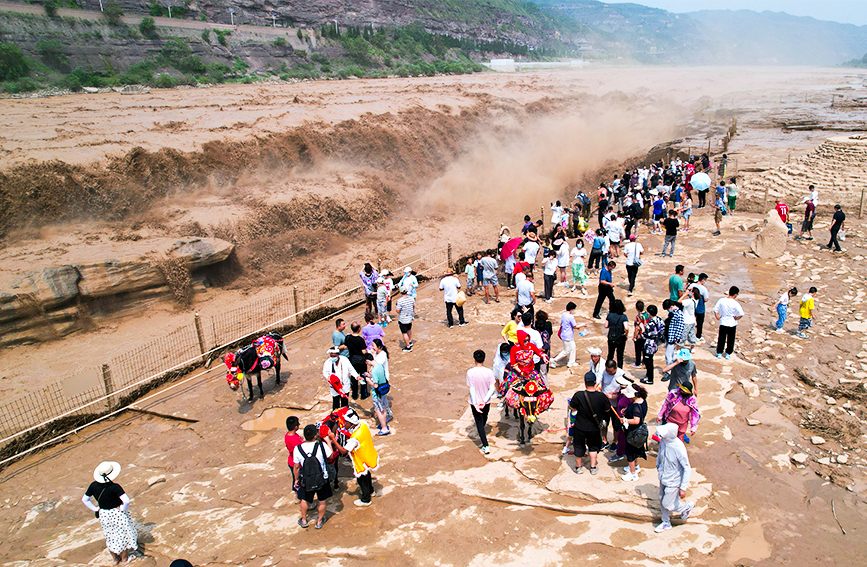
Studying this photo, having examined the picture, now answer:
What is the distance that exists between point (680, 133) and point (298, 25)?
54500 mm

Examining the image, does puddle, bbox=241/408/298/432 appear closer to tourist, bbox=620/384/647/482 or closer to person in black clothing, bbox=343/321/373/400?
person in black clothing, bbox=343/321/373/400

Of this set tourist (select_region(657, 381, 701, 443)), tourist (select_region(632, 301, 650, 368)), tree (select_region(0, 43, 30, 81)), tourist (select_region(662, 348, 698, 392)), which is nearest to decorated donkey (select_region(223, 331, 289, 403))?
tourist (select_region(632, 301, 650, 368))

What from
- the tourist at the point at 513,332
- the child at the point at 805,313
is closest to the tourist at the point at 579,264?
the child at the point at 805,313

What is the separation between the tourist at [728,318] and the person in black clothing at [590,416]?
13.5 ft

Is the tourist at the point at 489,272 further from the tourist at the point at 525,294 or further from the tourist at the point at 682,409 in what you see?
the tourist at the point at 682,409

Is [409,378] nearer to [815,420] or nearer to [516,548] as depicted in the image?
[516,548]

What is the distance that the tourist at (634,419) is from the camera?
6.47m

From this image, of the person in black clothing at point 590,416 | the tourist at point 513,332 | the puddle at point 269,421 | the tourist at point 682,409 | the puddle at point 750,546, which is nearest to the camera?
the puddle at point 750,546

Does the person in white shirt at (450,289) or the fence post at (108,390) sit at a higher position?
the person in white shirt at (450,289)

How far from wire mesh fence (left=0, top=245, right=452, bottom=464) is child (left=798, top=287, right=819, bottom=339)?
31.0ft

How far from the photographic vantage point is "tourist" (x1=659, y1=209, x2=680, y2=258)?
14.6m

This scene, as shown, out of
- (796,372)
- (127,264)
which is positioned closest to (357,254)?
(127,264)

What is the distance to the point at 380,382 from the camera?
26.7 feet

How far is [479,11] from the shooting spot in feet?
457
